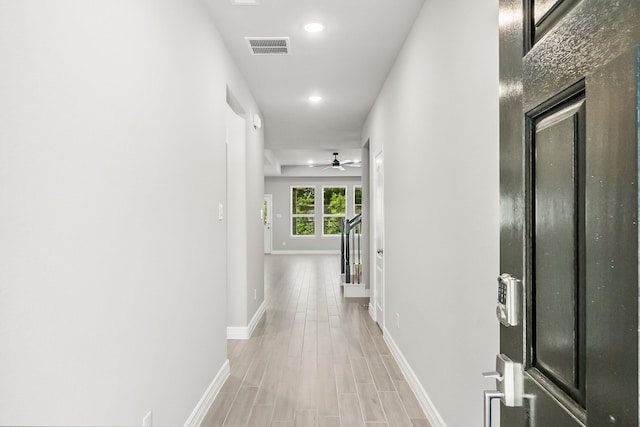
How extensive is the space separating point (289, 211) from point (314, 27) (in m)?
11.4

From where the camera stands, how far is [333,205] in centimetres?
1436

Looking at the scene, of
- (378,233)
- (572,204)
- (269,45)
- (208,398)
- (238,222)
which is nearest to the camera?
(572,204)

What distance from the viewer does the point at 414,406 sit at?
113 inches

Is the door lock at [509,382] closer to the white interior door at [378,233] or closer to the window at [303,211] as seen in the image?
the white interior door at [378,233]

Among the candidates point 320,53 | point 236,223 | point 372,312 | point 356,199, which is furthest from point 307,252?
point 320,53

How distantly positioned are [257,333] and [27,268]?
3731 millimetres

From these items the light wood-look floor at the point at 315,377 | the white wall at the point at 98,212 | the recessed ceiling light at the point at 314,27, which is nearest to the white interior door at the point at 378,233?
the light wood-look floor at the point at 315,377

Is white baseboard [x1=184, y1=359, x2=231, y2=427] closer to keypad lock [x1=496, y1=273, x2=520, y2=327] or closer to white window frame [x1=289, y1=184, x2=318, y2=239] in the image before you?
keypad lock [x1=496, y1=273, x2=520, y2=327]

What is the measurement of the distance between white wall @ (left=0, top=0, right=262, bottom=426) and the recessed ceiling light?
2.96 ft

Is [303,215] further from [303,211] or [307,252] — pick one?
[307,252]

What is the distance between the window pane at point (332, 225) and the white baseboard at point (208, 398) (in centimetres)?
1096

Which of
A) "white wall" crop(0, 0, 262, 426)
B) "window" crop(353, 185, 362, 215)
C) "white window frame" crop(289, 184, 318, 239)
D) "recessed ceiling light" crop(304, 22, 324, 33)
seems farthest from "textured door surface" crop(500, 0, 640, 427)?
"white window frame" crop(289, 184, 318, 239)

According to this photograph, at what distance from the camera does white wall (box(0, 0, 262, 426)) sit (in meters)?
1.09

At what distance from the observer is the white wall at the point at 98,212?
3.59 feet
